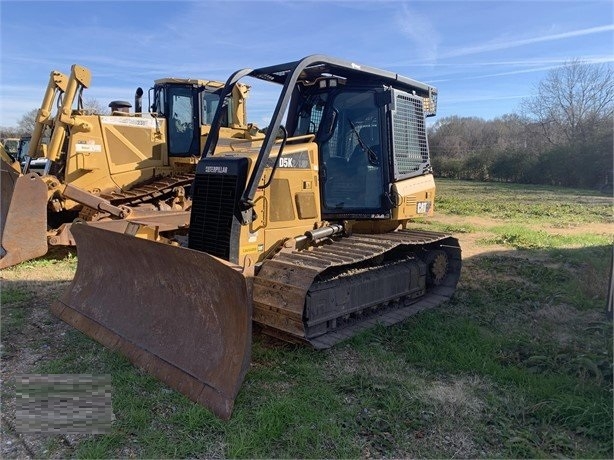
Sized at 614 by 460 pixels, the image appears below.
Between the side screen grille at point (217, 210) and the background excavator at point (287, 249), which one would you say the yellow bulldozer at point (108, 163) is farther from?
the side screen grille at point (217, 210)

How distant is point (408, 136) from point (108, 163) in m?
6.25

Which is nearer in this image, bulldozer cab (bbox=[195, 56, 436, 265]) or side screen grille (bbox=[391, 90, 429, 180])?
bulldozer cab (bbox=[195, 56, 436, 265])

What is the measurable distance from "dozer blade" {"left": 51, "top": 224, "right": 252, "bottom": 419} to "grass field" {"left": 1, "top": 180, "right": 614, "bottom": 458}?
0.51 ft

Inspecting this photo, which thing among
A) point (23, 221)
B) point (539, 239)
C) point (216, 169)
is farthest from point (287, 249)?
point (539, 239)

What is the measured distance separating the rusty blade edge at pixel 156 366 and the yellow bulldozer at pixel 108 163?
264cm

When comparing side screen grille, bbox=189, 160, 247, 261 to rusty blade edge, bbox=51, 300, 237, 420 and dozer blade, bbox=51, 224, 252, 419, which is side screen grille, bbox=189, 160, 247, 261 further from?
rusty blade edge, bbox=51, 300, 237, 420

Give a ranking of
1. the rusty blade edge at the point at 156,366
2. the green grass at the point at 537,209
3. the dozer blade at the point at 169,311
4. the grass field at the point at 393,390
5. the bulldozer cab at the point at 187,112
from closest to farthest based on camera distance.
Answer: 1. the grass field at the point at 393,390
2. the rusty blade edge at the point at 156,366
3. the dozer blade at the point at 169,311
4. the bulldozer cab at the point at 187,112
5. the green grass at the point at 537,209

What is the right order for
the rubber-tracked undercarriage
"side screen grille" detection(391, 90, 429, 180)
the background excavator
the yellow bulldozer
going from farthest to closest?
the yellow bulldozer < "side screen grille" detection(391, 90, 429, 180) < the rubber-tracked undercarriage < the background excavator

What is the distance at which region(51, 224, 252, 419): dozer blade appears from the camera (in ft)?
12.1

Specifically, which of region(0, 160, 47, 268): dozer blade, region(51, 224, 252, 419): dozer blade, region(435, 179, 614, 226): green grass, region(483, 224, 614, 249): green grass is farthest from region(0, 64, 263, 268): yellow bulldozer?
region(435, 179, 614, 226): green grass

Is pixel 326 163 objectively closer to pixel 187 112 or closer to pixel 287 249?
pixel 287 249

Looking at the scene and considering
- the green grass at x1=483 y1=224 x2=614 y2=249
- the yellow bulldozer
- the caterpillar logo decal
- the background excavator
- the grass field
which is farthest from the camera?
the green grass at x1=483 y1=224 x2=614 y2=249

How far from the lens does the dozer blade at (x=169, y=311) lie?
3.68 m

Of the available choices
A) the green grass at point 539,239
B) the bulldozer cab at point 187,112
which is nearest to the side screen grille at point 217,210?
the bulldozer cab at point 187,112
